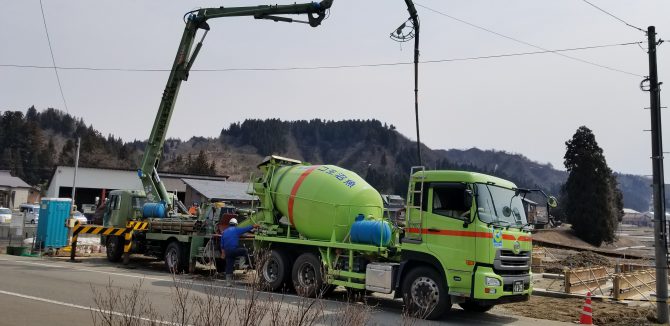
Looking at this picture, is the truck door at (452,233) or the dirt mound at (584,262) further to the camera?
the dirt mound at (584,262)

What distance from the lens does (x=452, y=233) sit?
37.0ft

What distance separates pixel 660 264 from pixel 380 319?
6.55m

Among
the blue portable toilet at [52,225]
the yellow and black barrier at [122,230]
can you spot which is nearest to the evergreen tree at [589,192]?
the yellow and black barrier at [122,230]

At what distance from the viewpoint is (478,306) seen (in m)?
12.8

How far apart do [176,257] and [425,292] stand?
33.1 feet

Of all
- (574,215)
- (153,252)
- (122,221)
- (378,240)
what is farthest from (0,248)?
(574,215)

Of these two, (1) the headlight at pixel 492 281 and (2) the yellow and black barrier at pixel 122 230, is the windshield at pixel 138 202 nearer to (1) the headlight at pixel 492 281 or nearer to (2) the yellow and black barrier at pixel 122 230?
(2) the yellow and black barrier at pixel 122 230

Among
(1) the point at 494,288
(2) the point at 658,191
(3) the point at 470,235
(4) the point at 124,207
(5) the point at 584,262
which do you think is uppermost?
(2) the point at 658,191

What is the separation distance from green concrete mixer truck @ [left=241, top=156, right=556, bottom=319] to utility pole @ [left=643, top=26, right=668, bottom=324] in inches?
103

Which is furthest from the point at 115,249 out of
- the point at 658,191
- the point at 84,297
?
the point at 658,191

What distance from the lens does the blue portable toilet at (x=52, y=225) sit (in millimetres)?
23453

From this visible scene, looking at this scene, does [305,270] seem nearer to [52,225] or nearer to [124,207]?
[124,207]

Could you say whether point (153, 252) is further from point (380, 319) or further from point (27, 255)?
point (380, 319)

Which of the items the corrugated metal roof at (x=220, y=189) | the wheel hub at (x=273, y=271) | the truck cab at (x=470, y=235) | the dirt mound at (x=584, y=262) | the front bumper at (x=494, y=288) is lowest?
the dirt mound at (x=584, y=262)
